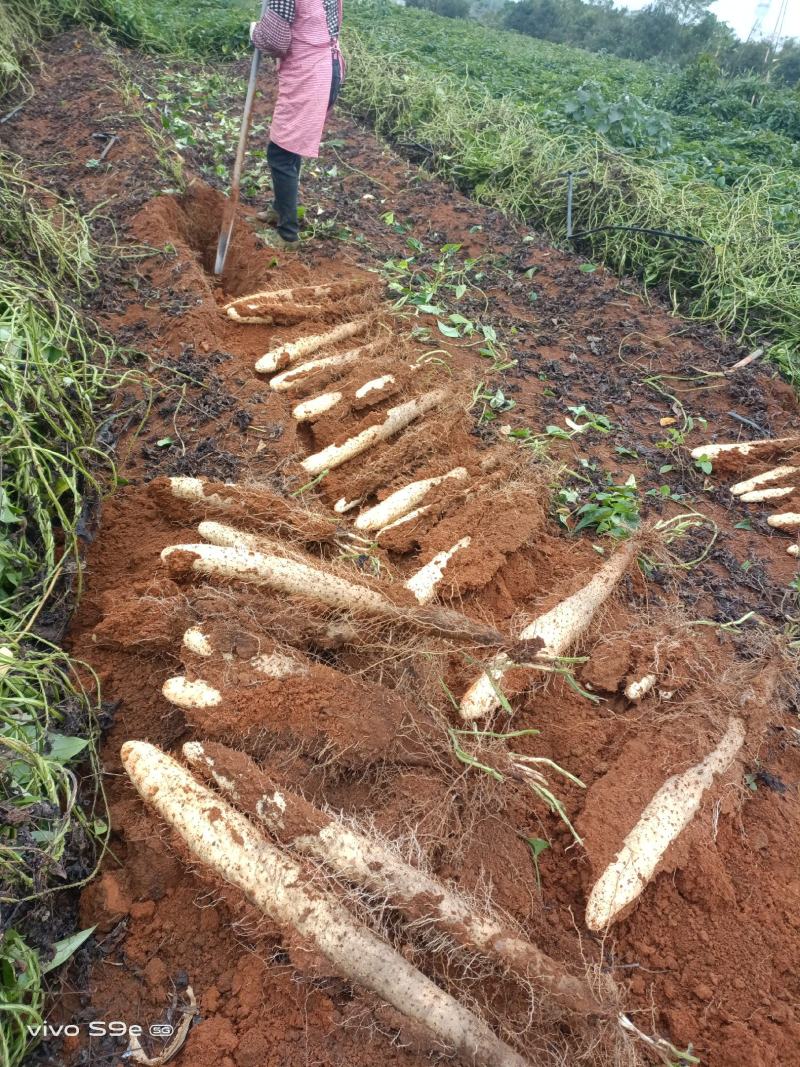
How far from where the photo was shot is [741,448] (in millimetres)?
3715

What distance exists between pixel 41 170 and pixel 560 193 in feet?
14.6

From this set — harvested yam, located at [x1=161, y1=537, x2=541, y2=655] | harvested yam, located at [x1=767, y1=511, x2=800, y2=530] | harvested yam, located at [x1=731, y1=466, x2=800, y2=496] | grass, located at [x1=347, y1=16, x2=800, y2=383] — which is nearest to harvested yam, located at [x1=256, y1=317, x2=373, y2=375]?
harvested yam, located at [x1=161, y1=537, x2=541, y2=655]

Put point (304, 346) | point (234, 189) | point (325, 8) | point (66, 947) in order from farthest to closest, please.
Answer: point (234, 189), point (325, 8), point (304, 346), point (66, 947)

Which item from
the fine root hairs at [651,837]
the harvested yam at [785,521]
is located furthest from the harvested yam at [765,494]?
the fine root hairs at [651,837]

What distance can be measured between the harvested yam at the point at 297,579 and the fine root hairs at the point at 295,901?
0.63 meters

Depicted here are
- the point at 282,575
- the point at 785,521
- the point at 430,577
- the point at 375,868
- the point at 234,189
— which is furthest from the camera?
the point at 234,189

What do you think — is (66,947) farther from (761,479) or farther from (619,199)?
(619,199)

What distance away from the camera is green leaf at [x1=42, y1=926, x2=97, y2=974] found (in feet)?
5.04

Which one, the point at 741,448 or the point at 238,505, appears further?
the point at 741,448

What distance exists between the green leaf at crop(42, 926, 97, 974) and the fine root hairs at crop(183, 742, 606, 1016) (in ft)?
1.48

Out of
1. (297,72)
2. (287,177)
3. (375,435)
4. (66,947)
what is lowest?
(66,947)

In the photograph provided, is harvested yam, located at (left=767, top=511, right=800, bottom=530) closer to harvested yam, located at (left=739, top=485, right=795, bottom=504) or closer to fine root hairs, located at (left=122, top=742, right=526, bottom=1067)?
harvested yam, located at (left=739, top=485, right=795, bottom=504)

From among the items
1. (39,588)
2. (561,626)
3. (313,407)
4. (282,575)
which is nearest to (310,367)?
(313,407)

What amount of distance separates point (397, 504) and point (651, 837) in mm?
1530
